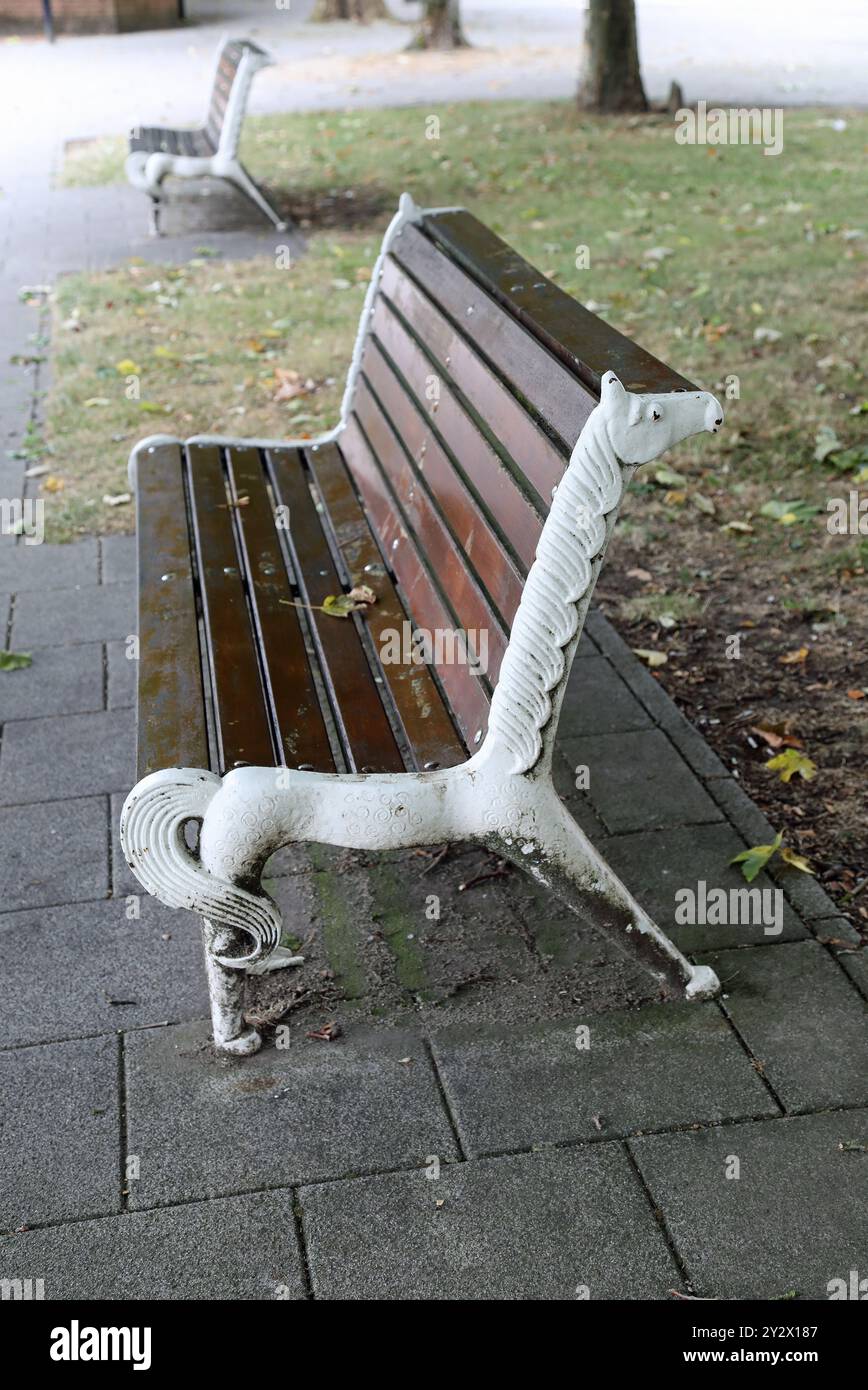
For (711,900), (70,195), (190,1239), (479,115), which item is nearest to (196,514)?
(711,900)

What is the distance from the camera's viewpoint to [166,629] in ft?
9.86

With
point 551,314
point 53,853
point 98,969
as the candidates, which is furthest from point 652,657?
Answer: point 98,969

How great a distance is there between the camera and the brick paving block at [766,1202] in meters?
2.27

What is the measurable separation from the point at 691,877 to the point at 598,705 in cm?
80

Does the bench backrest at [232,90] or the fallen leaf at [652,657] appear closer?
the fallen leaf at [652,657]

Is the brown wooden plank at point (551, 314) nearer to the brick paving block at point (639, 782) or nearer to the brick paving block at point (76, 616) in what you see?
the brick paving block at point (639, 782)

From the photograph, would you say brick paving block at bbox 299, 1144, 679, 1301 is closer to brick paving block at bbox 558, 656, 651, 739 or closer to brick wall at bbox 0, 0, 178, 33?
brick paving block at bbox 558, 656, 651, 739

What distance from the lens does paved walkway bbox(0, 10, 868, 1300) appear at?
230 centimetres

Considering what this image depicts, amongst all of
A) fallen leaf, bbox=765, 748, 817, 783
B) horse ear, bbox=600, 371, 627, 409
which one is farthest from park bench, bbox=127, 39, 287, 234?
horse ear, bbox=600, 371, 627, 409

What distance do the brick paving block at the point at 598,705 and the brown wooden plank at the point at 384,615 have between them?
765mm

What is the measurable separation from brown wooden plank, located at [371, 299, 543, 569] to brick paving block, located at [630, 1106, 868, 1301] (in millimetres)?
1117

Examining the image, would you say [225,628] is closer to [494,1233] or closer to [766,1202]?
[494,1233]

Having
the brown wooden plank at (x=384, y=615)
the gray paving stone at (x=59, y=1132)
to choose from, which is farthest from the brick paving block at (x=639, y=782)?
the gray paving stone at (x=59, y=1132)

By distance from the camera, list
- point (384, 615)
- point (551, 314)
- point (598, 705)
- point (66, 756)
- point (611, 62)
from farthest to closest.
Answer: point (611, 62)
point (598, 705)
point (66, 756)
point (384, 615)
point (551, 314)
